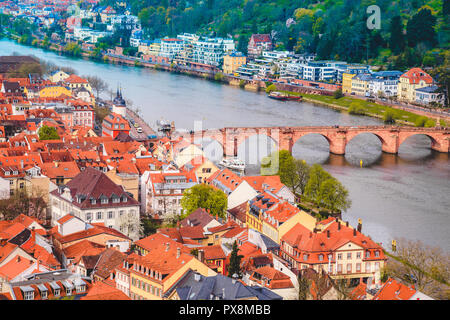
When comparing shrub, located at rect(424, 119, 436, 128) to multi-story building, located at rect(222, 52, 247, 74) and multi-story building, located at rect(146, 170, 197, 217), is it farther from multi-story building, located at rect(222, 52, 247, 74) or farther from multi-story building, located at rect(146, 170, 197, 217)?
multi-story building, located at rect(222, 52, 247, 74)

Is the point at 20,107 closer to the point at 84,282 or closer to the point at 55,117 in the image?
the point at 55,117

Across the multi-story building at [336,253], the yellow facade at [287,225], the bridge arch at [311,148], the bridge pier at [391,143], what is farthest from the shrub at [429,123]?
the multi-story building at [336,253]

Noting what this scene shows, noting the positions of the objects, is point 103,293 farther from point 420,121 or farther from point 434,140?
point 420,121

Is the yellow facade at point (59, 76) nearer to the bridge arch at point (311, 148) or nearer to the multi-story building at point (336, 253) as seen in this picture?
the bridge arch at point (311, 148)

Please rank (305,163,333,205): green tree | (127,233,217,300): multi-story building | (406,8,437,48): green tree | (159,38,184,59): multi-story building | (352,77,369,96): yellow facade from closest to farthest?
(127,233,217,300): multi-story building → (305,163,333,205): green tree → (352,77,369,96): yellow facade → (406,8,437,48): green tree → (159,38,184,59): multi-story building

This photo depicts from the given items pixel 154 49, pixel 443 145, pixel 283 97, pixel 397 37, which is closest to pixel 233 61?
pixel 154 49

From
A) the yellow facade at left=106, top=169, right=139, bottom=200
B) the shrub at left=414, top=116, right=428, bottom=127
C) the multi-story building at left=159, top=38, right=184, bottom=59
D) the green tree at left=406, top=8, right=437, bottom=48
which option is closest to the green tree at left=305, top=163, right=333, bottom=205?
the yellow facade at left=106, top=169, right=139, bottom=200

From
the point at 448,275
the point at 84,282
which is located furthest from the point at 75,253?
the point at 448,275
